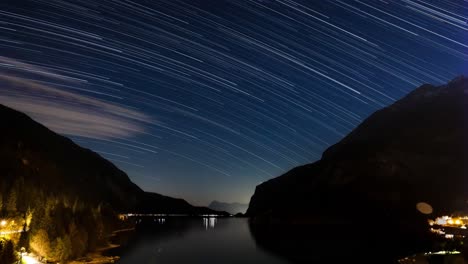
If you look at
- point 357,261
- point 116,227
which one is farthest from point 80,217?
point 116,227

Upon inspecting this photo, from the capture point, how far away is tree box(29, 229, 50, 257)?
186 feet

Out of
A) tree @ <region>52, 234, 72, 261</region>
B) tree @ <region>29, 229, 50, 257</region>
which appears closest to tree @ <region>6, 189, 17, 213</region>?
tree @ <region>29, 229, 50, 257</region>

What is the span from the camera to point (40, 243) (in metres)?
57.1

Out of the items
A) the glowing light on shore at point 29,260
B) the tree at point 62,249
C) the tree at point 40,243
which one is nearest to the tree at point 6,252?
the glowing light on shore at point 29,260

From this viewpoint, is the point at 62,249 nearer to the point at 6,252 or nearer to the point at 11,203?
the point at 6,252

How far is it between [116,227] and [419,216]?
135 m

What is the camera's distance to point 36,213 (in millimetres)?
64125

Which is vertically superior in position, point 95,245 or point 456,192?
point 456,192

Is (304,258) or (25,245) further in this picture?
(304,258)

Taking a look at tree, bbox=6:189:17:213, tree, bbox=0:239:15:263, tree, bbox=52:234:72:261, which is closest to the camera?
tree, bbox=0:239:15:263

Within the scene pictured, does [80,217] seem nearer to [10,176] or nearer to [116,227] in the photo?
[10,176]

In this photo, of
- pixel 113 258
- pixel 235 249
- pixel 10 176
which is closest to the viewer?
pixel 113 258

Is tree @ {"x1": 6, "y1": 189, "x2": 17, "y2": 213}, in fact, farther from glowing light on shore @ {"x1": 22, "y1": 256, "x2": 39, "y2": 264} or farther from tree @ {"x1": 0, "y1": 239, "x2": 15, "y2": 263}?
tree @ {"x1": 0, "y1": 239, "x2": 15, "y2": 263}

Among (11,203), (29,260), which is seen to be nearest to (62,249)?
(29,260)
